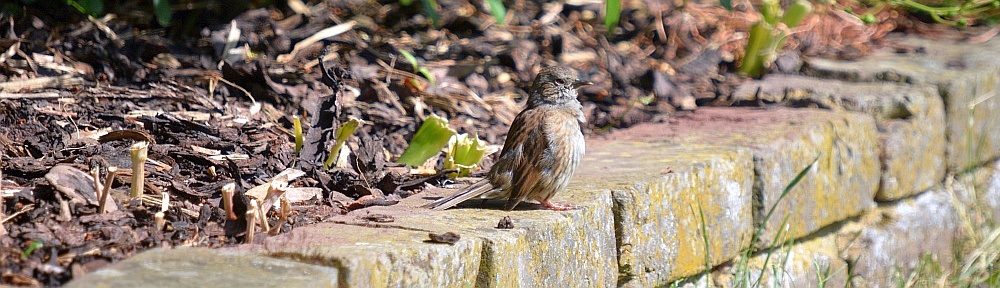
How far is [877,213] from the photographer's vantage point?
5.22 meters

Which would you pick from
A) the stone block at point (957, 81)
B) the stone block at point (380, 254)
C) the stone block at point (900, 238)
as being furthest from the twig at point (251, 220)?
the stone block at point (957, 81)

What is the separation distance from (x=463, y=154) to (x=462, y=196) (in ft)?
1.91

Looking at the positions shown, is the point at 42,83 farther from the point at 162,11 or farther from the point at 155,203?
the point at 155,203

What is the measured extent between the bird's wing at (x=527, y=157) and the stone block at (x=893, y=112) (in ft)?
6.57

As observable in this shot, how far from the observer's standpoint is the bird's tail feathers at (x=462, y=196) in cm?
325

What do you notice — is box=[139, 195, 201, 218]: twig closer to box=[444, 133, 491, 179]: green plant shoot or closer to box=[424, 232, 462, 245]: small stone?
box=[424, 232, 462, 245]: small stone

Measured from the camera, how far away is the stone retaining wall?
2627 mm

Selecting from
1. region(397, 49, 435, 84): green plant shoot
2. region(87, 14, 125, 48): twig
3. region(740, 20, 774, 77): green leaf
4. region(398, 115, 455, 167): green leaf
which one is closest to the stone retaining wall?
region(740, 20, 774, 77): green leaf

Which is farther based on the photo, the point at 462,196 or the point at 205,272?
the point at 462,196

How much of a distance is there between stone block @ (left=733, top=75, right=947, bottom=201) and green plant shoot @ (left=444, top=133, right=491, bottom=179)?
1.85m

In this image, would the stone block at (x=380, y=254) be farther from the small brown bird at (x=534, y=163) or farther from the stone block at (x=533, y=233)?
the small brown bird at (x=534, y=163)

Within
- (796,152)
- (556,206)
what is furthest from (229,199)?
(796,152)

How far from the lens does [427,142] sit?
3.90m

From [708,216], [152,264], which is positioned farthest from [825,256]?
[152,264]
